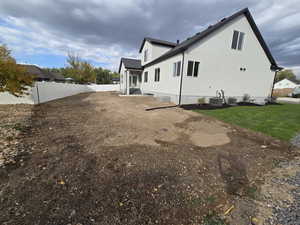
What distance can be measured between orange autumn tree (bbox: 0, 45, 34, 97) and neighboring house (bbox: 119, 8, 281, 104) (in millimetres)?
9535

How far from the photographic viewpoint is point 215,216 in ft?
6.20

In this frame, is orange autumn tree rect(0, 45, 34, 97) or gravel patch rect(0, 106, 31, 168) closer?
gravel patch rect(0, 106, 31, 168)

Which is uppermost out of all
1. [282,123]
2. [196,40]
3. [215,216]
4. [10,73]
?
[196,40]

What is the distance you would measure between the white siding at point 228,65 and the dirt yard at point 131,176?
6.52 metres

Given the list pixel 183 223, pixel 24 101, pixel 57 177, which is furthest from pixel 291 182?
pixel 24 101

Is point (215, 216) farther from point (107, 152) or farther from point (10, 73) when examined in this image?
point (10, 73)

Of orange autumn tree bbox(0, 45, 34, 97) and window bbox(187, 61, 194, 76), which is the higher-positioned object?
window bbox(187, 61, 194, 76)

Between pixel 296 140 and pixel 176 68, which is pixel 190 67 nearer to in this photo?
pixel 176 68

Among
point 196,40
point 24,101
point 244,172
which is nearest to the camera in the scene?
point 244,172

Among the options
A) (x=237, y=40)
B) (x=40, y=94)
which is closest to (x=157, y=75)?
(x=237, y=40)

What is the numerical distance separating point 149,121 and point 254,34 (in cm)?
1298

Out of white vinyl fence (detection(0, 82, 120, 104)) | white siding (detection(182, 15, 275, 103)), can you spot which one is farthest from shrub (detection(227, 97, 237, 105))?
white vinyl fence (detection(0, 82, 120, 104))

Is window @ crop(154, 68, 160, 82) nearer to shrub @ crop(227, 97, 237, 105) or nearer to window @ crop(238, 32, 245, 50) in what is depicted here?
shrub @ crop(227, 97, 237, 105)

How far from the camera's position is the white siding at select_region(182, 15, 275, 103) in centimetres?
1005
